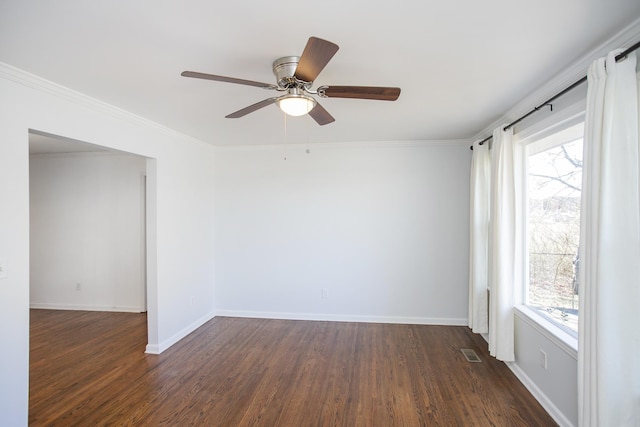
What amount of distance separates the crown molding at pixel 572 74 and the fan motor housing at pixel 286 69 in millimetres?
1727

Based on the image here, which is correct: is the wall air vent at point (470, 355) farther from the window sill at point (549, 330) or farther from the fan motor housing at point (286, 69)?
the fan motor housing at point (286, 69)

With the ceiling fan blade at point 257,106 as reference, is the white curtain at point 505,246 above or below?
below

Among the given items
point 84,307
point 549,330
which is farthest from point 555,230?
point 84,307

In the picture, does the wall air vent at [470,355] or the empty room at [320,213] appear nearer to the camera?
the empty room at [320,213]

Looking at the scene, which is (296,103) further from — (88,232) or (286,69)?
(88,232)

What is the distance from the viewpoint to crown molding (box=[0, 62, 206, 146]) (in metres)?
2.03

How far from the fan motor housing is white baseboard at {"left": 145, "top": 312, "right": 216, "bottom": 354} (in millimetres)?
3119

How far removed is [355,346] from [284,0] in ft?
11.1

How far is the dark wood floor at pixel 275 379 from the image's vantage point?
2.38m

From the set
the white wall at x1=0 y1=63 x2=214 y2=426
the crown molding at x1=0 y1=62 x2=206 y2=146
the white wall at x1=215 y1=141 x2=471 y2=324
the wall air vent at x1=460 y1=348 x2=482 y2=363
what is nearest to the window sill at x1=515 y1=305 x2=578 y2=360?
the wall air vent at x1=460 y1=348 x2=482 y2=363

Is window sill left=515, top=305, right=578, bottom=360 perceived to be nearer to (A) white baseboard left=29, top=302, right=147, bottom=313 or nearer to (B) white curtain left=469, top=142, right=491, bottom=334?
(B) white curtain left=469, top=142, right=491, bottom=334

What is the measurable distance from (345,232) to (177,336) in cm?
248

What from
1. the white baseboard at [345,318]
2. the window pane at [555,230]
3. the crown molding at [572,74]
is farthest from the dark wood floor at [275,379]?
the crown molding at [572,74]

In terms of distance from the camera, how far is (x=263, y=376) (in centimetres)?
298
